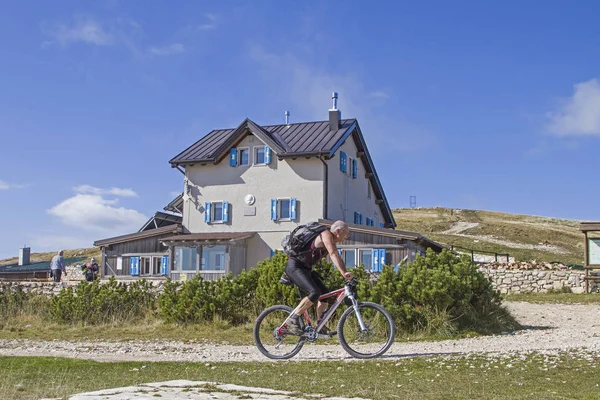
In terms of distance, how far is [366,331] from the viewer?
1030 cm

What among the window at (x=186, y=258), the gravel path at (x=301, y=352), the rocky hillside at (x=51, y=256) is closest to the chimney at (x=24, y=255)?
the rocky hillside at (x=51, y=256)

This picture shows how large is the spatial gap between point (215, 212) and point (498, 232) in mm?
46937

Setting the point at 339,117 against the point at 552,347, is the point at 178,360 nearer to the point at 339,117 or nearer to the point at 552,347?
the point at 552,347

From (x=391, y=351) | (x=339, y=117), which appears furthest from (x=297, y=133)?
(x=391, y=351)

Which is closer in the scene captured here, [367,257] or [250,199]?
[367,257]

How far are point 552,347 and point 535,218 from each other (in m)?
93.8

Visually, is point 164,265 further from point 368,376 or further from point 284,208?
point 368,376

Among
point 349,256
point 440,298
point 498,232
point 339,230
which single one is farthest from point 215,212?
point 498,232

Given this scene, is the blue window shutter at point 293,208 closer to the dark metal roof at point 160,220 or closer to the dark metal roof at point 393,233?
the dark metal roof at point 393,233

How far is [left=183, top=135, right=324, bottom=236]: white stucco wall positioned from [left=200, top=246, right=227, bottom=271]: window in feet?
5.24

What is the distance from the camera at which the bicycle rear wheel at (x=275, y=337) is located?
10.6 m

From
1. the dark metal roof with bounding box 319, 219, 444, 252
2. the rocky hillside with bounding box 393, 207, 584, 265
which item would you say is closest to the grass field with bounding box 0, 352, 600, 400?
the dark metal roof with bounding box 319, 219, 444, 252

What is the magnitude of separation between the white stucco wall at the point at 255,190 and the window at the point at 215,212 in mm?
220

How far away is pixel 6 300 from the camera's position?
23.4 metres
